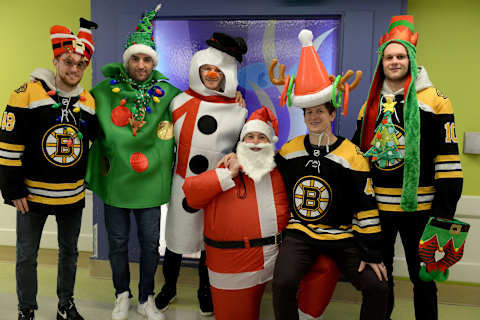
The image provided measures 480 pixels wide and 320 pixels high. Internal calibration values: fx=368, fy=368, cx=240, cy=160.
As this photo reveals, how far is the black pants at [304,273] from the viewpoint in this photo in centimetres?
171

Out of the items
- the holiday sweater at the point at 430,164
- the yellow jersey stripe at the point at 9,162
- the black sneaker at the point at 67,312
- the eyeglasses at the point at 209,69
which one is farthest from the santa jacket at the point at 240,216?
the black sneaker at the point at 67,312

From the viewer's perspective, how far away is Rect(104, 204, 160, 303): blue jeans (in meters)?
2.22

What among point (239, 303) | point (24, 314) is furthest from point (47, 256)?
point (239, 303)

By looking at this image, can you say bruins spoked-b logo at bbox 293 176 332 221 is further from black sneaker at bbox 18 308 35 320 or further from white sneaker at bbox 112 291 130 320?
black sneaker at bbox 18 308 35 320

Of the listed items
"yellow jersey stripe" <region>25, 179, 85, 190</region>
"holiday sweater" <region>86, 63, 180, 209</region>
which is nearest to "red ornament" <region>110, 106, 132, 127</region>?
"holiday sweater" <region>86, 63, 180, 209</region>

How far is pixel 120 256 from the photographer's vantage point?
226 centimetres

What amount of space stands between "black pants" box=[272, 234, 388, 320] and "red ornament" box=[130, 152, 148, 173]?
921 millimetres

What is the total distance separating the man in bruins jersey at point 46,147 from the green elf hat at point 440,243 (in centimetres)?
184

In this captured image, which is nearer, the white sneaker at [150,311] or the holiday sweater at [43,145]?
the holiday sweater at [43,145]

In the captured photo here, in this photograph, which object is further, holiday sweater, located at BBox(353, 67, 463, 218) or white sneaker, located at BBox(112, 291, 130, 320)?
white sneaker, located at BBox(112, 291, 130, 320)

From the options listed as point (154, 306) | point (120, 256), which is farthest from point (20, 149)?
point (154, 306)

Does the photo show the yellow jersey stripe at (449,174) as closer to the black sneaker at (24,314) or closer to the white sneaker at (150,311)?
the white sneaker at (150,311)

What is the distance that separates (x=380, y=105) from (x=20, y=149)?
6.13 feet

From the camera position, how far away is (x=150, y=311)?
2309mm
